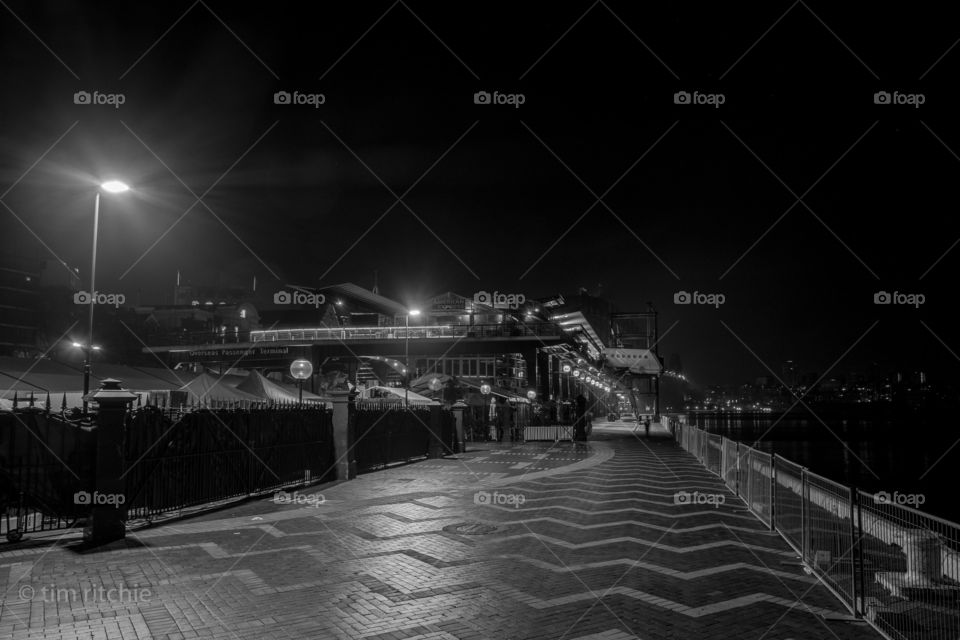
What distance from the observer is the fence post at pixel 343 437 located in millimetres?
17266

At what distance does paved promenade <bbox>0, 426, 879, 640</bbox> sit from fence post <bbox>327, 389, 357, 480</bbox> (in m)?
4.10

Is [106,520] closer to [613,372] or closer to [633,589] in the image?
[633,589]

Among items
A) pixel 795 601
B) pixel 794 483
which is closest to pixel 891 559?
pixel 794 483

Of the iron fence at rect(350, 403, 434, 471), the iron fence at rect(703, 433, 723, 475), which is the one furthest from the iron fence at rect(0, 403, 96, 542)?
the iron fence at rect(703, 433, 723, 475)

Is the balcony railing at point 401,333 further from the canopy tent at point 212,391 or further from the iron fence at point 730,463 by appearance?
the iron fence at point 730,463

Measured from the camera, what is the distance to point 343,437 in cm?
1736

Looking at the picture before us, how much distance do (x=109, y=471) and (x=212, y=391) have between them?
11.4 metres

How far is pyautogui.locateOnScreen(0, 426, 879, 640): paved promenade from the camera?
18.7 feet

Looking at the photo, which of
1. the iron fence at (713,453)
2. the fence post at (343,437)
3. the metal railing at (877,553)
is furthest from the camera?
the iron fence at (713,453)

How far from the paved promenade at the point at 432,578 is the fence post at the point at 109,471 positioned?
1.60 feet

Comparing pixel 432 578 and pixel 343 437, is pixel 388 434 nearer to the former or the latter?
pixel 343 437

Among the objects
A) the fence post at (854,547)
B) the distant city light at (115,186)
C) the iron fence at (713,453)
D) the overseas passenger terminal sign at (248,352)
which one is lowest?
the iron fence at (713,453)

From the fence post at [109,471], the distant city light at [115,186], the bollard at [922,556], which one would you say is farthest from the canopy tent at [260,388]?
the bollard at [922,556]

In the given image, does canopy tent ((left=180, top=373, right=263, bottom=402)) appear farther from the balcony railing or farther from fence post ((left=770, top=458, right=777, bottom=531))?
the balcony railing
